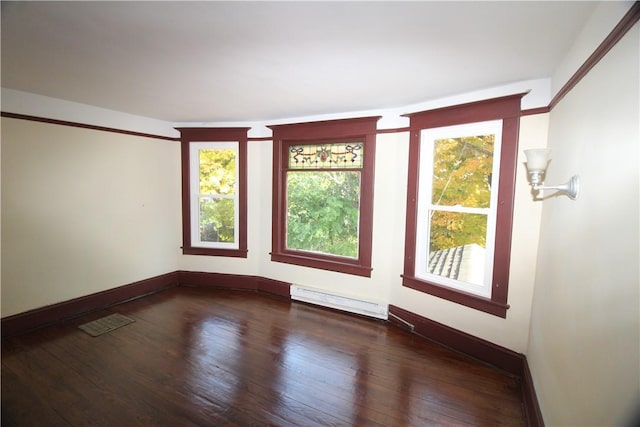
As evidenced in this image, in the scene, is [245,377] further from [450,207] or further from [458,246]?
[450,207]

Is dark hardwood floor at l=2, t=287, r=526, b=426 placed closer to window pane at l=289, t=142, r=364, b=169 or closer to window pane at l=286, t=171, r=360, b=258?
window pane at l=286, t=171, r=360, b=258

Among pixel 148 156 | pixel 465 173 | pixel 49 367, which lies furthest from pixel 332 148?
pixel 49 367

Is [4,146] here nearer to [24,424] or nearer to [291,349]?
[24,424]

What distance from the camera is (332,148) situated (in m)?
3.63

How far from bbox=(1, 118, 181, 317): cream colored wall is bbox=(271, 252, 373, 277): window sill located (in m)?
1.78

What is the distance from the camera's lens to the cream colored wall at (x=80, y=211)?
2787mm

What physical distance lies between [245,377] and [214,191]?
8.97 feet

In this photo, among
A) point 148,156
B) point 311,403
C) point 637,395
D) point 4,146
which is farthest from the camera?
point 148,156

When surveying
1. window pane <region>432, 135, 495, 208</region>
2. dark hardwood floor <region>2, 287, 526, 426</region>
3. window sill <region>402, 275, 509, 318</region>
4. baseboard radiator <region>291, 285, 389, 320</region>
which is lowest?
dark hardwood floor <region>2, 287, 526, 426</region>

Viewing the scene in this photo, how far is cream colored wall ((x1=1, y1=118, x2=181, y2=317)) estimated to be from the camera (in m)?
2.79

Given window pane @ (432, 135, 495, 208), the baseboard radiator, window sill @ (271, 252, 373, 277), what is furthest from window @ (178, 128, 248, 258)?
window pane @ (432, 135, 495, 208)

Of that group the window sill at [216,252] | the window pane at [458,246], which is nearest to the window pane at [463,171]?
the window pane at [458,246]

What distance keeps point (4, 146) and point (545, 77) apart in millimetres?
4776

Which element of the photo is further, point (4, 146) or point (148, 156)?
point (148, 156)
